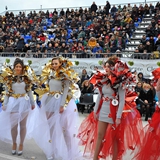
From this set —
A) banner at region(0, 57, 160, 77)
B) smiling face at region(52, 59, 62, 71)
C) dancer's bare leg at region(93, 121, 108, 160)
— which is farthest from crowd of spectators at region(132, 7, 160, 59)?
dancer's bare leg at region(93, 121, 108, 160)

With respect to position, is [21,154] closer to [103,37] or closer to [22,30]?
[103,37]

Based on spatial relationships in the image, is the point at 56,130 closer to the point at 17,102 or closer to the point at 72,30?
the point at 17,102

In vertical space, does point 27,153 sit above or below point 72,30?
below

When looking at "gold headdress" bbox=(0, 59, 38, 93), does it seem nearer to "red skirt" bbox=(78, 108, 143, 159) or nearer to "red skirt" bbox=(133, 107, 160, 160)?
"red skirt" bbox=(78, 108, 143, 159)

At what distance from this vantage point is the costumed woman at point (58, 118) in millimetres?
5363

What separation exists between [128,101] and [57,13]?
850 inches

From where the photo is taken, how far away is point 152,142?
4484 mm

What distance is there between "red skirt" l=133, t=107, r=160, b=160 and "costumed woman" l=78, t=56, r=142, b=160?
0.33 meters

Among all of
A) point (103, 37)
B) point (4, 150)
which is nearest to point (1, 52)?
point (103, 37)

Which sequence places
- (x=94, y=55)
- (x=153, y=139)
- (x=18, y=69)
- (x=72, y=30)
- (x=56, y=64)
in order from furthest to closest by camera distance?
(x=72, y=30) → (x=94, y=55) → (x=18, y=69) → (x=56, y=64) → (x=153, y=139)

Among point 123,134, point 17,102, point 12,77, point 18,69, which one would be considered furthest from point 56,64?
point 123,134

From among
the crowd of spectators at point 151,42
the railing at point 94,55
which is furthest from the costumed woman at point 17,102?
the crowd of spectators at point 151,42

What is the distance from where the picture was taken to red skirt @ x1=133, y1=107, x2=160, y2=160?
4.42 m

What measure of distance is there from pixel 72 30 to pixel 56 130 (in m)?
16.3
